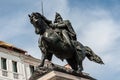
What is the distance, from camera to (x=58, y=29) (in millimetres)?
9172

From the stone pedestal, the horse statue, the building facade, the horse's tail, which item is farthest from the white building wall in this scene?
the stone pedestal

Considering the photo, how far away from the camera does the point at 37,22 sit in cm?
862

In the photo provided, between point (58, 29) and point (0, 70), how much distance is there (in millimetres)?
19947

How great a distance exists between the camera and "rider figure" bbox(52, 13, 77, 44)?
9.13 metres

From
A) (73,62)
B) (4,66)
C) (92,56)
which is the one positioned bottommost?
(73,62)

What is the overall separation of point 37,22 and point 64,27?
943 mm

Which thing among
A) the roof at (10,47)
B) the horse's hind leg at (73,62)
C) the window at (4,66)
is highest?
the roof at (10,47)

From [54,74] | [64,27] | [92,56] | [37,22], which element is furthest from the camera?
[92,56]

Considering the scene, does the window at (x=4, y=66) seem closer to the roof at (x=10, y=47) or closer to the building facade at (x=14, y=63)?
the building facade at (x=14, y=63)

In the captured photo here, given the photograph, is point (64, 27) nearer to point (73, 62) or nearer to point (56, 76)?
point (73, 62)

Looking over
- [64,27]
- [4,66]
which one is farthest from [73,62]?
[4,66]

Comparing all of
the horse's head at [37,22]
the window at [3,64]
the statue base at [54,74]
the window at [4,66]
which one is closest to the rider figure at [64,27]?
the horse's head at [37,22]

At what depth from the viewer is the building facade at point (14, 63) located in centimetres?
2909

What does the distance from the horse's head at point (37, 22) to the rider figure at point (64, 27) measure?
48 centimetres
